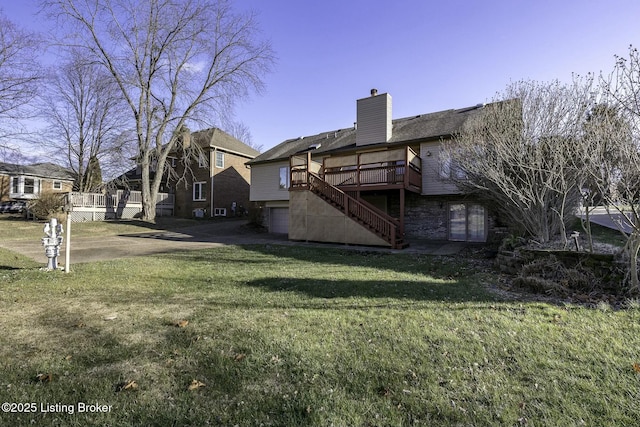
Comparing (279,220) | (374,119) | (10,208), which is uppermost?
(374,119)

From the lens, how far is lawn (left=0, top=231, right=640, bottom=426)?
88.0 inches

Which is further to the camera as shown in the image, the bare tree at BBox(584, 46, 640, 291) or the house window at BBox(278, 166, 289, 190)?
the house window at BBox(278, 166, 289, 190)

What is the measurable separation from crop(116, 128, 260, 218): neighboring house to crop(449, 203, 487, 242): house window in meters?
18.8

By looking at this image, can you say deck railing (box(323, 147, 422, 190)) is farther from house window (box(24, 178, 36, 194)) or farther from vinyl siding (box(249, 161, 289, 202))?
house window (box(24, 178, 36, 194))

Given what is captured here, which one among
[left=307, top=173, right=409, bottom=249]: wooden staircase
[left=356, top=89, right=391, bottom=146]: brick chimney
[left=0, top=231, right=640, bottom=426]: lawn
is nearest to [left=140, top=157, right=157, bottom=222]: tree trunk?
[left=307, top=173, right=409, bottom=249]: wooden staircase

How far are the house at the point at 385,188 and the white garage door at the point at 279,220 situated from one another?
3910 mm

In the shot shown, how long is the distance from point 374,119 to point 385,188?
520 cm

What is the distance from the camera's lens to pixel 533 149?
8.61 meters

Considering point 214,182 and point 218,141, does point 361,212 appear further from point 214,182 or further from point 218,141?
point 218,141

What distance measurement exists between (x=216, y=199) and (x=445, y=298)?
2404 centimetres

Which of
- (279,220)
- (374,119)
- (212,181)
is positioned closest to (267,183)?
(279,220)

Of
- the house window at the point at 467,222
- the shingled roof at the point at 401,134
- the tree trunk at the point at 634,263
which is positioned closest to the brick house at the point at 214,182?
the shingled roof at the point at 401,134

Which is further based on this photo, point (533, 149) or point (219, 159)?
point (219, 159)

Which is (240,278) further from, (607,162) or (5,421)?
(607,162)
